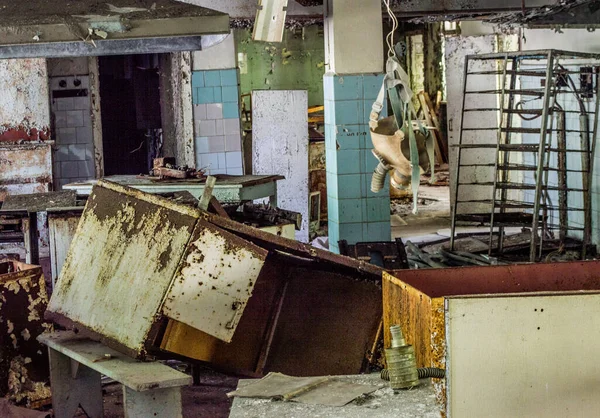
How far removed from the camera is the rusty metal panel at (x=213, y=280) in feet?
14.1

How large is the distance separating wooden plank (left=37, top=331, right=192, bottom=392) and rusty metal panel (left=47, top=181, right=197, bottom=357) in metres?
0.08

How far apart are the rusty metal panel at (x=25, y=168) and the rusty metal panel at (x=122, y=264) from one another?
533 cm

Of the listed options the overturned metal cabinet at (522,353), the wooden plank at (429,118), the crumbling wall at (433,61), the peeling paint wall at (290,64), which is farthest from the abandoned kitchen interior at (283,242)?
the crumbling wall at (433,61)

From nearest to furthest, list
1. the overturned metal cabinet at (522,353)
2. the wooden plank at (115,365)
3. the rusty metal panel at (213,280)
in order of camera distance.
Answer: the overturned metal cabinet at (522,353)
the wooden plank at (115,365)
the rusty metal panel at (213,280)

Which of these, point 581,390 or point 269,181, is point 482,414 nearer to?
point 581,390

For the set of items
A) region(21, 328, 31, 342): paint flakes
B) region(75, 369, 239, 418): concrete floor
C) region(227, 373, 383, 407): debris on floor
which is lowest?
region(75, 369, 239, 418): concrete floor

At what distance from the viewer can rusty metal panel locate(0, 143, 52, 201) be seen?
987 cm

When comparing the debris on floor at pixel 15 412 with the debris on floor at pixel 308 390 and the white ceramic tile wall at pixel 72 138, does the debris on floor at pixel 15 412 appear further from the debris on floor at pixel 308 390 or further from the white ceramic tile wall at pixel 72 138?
the white ceramic tile wall at pixel 72 138

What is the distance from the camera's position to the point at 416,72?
18719 millimetres

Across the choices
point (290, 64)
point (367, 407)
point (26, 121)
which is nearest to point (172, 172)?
point (26, 121)

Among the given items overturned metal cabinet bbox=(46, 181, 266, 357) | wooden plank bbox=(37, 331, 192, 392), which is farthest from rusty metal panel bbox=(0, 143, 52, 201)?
overturned metal cabinet bbox=(46, 181, 266, 357)

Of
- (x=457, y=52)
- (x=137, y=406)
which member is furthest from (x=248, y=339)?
(x=457, y=52)

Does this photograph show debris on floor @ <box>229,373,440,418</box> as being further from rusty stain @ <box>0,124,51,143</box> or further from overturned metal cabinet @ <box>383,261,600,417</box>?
rusty stain @ <box>0,124,51,143</box>

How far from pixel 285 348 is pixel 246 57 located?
10.7 metres
